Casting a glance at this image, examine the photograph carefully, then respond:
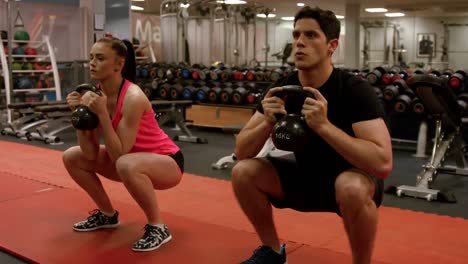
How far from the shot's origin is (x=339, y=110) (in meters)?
1.66

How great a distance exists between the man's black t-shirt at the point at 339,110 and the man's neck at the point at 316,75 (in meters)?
0.02

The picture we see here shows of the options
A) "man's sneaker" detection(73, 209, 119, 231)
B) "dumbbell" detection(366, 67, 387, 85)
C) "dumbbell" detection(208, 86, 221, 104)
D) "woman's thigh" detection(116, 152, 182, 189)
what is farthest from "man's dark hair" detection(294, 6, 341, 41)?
"dumbbell" detection(208, 86, 221, 104)

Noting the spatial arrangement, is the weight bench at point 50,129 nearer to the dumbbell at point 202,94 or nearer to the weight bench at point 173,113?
the weight bench at point 173,113

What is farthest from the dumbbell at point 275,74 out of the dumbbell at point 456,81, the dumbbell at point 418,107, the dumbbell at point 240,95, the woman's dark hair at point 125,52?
the woman's dark hair at point 125,52

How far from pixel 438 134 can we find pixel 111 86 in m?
2.48

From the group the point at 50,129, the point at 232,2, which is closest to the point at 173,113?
the point at 50,129

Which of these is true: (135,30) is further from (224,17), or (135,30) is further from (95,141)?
(95,141)

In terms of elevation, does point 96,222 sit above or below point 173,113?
below

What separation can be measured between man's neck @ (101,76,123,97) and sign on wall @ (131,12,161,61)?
664 cm

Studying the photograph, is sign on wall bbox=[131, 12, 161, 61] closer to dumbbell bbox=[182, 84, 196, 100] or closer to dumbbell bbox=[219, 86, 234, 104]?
dumbbell bbox=[182, 84, 196, 100]

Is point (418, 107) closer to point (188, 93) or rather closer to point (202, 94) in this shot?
point (202, 94)

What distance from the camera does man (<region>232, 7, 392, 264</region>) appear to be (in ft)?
4.99

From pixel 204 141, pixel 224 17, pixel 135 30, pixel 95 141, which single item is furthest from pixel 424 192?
pixel 135 30

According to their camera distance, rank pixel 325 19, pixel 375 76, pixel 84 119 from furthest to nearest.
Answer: pixel 375 76 < pixel 84 119 < pixel 325 19
